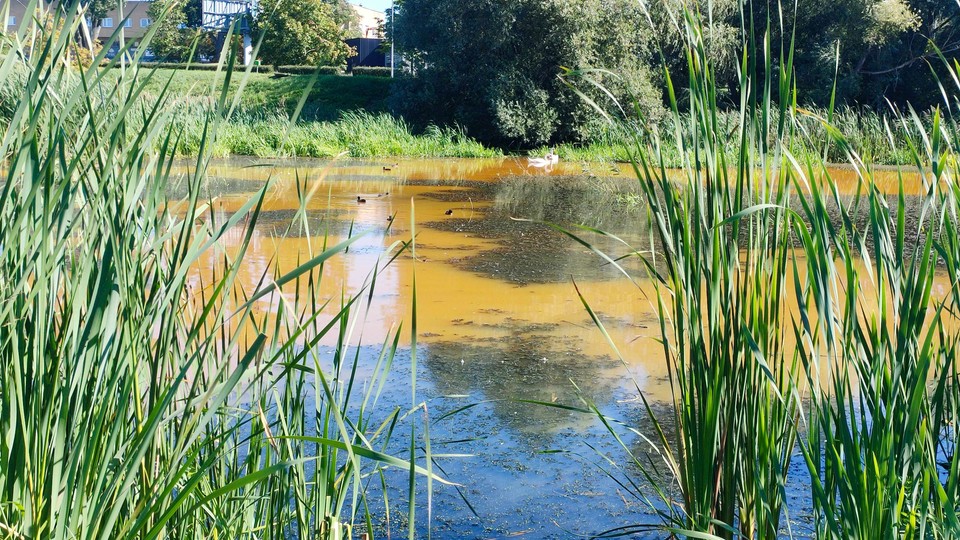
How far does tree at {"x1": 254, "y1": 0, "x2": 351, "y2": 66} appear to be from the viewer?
98.3 feet

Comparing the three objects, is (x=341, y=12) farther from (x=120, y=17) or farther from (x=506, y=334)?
(x=120, y=17)

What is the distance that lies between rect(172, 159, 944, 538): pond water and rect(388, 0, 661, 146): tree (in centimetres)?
780

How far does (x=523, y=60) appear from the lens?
60.4 ft

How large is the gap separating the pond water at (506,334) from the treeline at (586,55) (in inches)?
313

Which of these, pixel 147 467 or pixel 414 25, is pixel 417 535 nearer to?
pixel 147 467

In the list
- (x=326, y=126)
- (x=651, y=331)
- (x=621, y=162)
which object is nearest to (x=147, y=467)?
(x=651, y=331)

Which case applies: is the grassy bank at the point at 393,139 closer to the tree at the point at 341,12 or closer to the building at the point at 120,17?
the building at the point at 120,17

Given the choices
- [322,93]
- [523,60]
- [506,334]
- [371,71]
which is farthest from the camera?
[371,71]

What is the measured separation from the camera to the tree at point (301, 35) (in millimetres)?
29947

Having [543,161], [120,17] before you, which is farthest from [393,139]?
[120,17]

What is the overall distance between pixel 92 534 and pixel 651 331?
3.55 meters

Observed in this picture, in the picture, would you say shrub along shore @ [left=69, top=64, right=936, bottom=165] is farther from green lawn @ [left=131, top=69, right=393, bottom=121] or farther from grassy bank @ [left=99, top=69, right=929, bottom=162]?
green lawn @ [left=131, top=69, right=393, bottom=121]

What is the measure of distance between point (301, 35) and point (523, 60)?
534 inches

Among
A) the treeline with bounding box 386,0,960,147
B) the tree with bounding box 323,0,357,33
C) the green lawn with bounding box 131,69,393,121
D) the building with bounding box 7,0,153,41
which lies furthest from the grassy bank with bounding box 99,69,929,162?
the tree with bounding box 323,0,357,33
